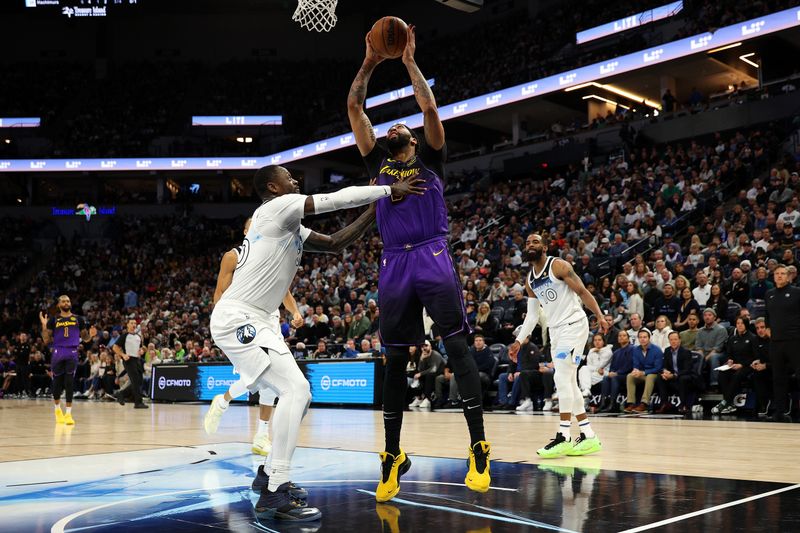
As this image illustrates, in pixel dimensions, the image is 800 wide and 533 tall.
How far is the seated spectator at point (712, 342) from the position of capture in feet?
39.3

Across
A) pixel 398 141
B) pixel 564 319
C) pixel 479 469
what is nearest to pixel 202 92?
pixel 564 319

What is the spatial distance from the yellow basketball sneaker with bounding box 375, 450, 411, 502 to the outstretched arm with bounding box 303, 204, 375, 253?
53.6 inches

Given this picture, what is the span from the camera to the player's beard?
5078mm

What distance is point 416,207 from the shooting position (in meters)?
4.93

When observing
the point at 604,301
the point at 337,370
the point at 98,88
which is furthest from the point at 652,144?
the point at 98,88

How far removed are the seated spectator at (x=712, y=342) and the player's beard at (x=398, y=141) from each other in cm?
865

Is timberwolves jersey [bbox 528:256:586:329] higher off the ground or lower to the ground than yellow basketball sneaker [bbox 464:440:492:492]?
higher

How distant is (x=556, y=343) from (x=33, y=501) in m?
4.95

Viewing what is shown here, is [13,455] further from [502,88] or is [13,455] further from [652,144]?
[502,88]

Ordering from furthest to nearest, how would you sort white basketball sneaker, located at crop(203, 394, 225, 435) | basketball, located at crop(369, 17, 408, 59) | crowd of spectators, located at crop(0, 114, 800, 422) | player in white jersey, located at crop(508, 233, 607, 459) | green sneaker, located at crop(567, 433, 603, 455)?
1. crowd of spectators, located at crop(0, 114, 800, 422)
2. player in white jersey, located at crop(508, 233, 607, 459)
3. green sneaker, located at crop(567, 433, 603, 455)
4. white basketball sneaker, located at crop(203, 394, 225, 435)
5. basketball, located at crop(369, 17, 408, 59)

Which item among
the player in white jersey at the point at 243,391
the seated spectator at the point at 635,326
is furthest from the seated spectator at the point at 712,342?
the player in white jersey at the point at 243,391

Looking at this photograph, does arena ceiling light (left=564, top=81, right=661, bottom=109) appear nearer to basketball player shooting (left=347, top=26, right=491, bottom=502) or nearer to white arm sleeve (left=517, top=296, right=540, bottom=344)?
white arm sleeve (left=517, top=296, right=540, bottom=344)

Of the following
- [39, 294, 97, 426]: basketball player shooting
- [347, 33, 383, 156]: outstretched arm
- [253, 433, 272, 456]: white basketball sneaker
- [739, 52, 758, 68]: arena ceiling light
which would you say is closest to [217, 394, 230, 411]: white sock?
[253, 433, 272, 456]: white basketball sneaker

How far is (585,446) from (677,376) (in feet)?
19.1
